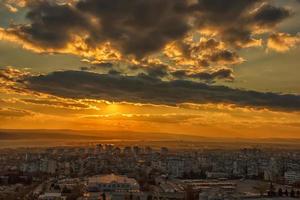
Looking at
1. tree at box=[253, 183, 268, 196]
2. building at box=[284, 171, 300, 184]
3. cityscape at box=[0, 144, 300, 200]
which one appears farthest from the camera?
building at box=[284, 171, 300, 184]

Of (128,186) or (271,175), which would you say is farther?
(271,175)

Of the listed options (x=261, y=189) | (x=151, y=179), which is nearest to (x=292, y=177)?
(x=261, y=189)

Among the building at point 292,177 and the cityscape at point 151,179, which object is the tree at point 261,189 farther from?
the building at point 292,177

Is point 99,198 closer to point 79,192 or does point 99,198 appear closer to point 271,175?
point 79,192

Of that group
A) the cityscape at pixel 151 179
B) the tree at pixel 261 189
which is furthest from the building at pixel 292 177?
the tree at pixel 261 189

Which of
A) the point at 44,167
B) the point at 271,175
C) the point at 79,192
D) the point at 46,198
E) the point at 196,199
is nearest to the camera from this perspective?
the point at 46,198

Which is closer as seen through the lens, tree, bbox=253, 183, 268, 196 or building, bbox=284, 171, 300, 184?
tree, bbox=253, 183, 268, 196

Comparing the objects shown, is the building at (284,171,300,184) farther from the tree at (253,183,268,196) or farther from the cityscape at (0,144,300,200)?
the tree at (253,183,268,196)

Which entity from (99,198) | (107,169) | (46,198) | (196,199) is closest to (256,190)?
(196,199)

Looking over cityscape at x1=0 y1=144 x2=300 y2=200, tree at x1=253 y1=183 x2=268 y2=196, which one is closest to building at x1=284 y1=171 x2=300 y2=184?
cityscape at x1=0 y1=144 x2=300 y2=200

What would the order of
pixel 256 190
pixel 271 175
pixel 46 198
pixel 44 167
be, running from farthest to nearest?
pixel 44 167
pixel 271 175
pixel 256 190
pixel 46 198

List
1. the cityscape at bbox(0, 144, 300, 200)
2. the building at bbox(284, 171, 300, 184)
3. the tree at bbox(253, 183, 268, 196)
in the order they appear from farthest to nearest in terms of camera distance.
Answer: the building at bbox(284, 171, 300, 184) < the tree at bbox(253, 183, 268, 196) < the cityscape at bbox(0, 144, 300, 200)
